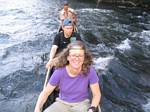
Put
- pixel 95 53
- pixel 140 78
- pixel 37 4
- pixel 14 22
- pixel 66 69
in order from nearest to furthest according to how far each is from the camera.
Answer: pixel 66 69, pixel 140 78, pixel 95 53, pixel 14 22, pixel 37 4

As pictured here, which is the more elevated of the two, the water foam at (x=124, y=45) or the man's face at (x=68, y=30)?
the man's face at (x=68, y=30)

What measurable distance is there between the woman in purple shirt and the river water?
10.5 ft

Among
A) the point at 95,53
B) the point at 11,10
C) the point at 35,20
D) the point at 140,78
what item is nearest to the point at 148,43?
the point at 95,53

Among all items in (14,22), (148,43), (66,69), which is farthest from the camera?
(14,22)

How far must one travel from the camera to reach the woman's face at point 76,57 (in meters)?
4.66

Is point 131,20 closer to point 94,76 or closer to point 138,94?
point 138,94

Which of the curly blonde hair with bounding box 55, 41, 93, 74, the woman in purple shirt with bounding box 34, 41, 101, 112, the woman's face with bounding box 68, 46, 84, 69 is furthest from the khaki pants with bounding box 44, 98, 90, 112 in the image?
the woman's face with bounding box 68, 46, 84, 69

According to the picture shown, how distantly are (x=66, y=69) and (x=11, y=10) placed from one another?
47.2 feet

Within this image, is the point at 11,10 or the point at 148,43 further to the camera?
the point at 11,10

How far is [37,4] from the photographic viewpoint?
20.5m

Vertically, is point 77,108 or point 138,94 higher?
point 77,108

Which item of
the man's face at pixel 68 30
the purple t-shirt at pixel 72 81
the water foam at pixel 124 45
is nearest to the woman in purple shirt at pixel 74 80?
the purple t-shirt at pixel 72 81

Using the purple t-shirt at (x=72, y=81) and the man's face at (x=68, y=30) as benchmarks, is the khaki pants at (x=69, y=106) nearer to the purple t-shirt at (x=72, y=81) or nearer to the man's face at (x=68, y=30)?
the purple t-shirt at (x=72, y=81)

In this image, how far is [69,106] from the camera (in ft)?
16.6
